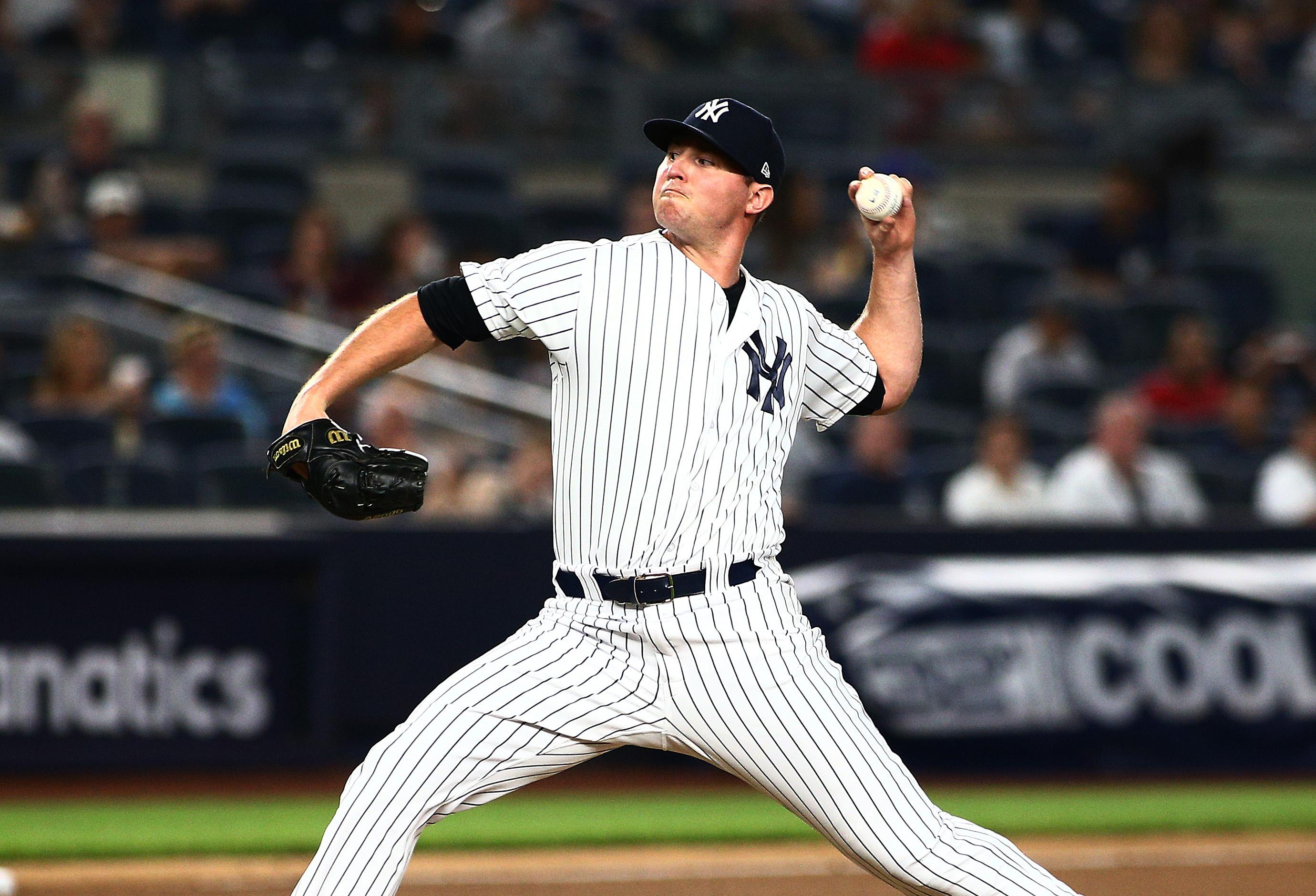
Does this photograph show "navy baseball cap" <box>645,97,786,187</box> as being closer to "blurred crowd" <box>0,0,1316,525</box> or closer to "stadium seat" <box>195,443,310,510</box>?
"blurred crowd" <box>0,0,1316,525</box>

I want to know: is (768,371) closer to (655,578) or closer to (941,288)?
(655,578)

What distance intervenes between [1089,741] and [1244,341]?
172 inches

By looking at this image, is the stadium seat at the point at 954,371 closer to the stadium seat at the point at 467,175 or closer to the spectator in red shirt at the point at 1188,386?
the spectator in red shirt at the point at 1188,386

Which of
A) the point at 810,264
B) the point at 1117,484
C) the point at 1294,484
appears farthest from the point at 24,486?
the point at 1294,484

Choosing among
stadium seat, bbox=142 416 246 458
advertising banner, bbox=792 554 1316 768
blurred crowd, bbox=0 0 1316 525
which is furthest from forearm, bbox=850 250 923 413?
stadium seat, bbox=142 416 246 458

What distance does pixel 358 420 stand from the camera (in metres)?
8.49

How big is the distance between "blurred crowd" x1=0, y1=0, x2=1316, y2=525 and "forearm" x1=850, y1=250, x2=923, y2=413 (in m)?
4.09

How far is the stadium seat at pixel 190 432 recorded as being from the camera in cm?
830

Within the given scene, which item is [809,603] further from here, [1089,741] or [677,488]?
[677,488]

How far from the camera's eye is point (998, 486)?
8.19m

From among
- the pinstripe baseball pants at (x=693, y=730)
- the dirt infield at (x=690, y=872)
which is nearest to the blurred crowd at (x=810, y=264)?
the dirt infield at (x=690, y=872)

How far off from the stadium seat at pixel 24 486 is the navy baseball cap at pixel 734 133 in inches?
199

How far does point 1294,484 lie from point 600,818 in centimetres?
410

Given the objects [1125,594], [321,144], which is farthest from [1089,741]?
[321,144]
